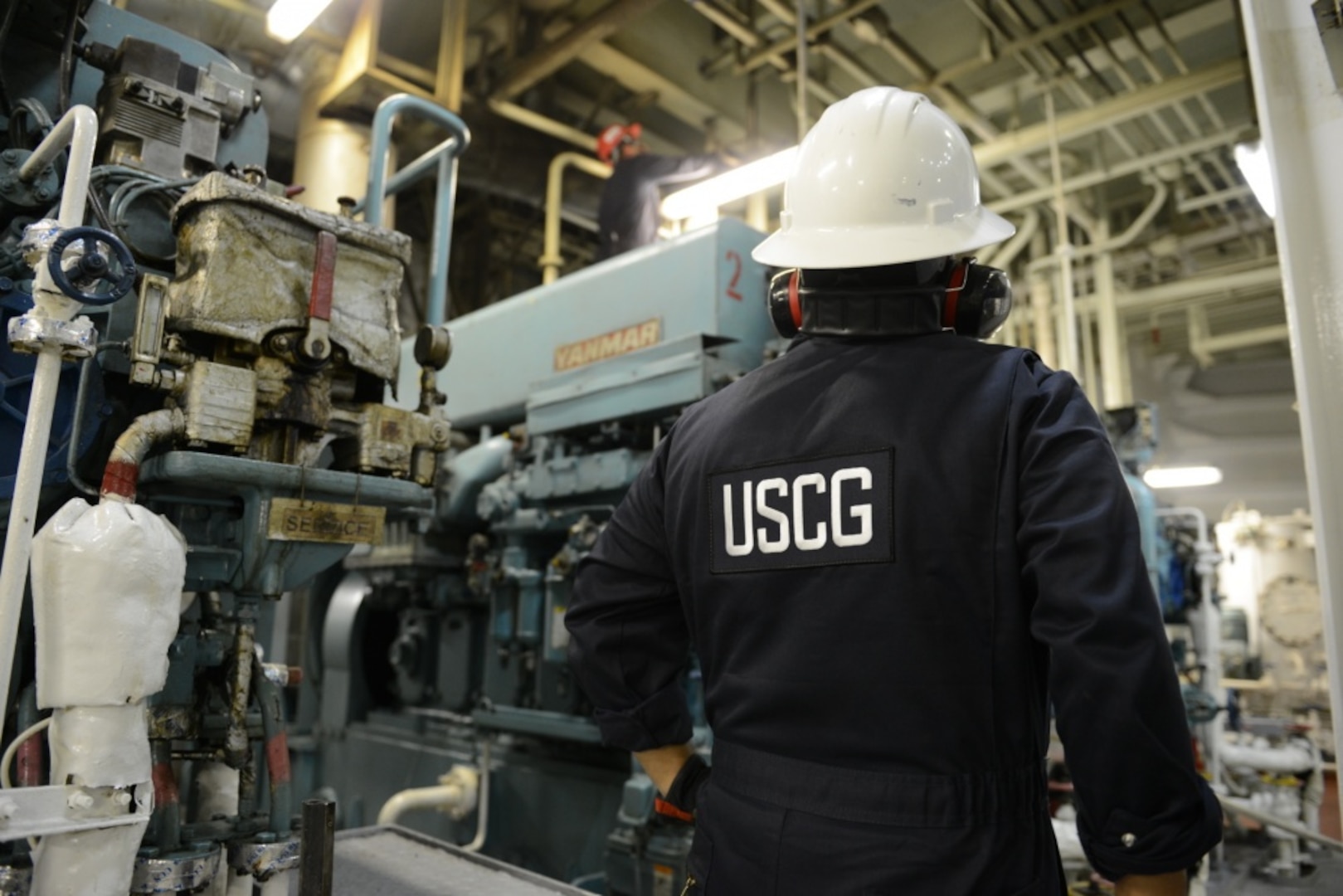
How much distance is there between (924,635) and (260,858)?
1.45 meters

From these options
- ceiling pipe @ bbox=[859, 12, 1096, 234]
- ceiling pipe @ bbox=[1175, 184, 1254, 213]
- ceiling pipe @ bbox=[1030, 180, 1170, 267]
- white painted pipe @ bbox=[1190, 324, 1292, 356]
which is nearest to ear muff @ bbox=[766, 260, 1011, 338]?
ceiling pipe @ bbox=[859, 12, 1096, 234]

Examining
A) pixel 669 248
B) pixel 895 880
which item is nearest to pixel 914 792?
pixel 895 880

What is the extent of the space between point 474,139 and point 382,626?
3298 millimetres

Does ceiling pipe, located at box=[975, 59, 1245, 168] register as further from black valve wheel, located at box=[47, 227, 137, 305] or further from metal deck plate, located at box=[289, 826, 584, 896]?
black valve wheel, located at box=[47, 227, 137, 305]

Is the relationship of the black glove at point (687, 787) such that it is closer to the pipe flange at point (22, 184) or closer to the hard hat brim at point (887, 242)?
the hard hat brim at point (887, 242)

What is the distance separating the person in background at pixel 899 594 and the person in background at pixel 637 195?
3.73 meters

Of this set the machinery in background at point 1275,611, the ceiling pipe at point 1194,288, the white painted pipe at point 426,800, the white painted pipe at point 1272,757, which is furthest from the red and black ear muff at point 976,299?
the machinery in background at point 1275,611

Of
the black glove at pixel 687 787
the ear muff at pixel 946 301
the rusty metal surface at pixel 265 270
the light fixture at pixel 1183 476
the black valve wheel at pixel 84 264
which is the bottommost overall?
the black glove at pixel 687 787

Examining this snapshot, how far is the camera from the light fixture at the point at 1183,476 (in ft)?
29.6

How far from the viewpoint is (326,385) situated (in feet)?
6.79

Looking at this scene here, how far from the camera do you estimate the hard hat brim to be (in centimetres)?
122

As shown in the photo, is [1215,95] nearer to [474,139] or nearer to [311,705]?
[474,139]

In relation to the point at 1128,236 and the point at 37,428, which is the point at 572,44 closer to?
the point at 1128,236

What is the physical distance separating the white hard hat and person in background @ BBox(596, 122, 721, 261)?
3743 millimetres
